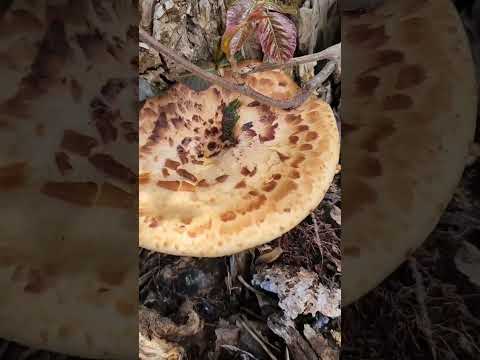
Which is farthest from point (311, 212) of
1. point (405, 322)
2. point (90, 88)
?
point (90, 88)

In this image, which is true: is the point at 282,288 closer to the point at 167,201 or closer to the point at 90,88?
the point at 167,201

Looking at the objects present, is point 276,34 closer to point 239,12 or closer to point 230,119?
point 239,12

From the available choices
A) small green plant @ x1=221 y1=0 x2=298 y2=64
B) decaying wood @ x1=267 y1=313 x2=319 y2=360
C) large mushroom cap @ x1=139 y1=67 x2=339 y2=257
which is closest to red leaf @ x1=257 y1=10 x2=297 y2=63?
small green plant @ x1=221 y1=0 x2=298 y2=64

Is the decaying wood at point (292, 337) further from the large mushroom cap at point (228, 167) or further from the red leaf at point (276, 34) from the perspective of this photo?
the red leaf at point (276, 34)

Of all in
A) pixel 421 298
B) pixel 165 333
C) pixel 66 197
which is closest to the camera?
pixel 66 197

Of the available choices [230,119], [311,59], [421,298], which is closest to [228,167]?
[230,119]

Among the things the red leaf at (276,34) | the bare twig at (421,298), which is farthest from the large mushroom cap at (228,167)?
the bare twig at (421,298)
